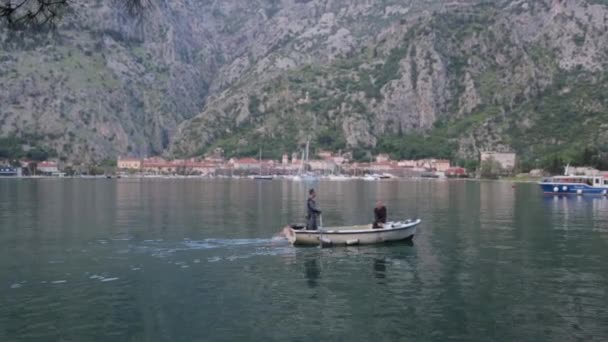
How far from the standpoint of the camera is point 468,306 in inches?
1125

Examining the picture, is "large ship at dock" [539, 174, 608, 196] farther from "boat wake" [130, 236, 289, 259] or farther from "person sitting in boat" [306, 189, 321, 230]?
"person sitting in boat" [306, 189, 321, 230]

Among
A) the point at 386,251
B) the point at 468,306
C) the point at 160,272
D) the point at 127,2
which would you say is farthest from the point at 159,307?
the point at 386,251

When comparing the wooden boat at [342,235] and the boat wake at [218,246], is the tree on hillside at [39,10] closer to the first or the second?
the boat wake at [218,246]

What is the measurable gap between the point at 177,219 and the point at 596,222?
4221cm

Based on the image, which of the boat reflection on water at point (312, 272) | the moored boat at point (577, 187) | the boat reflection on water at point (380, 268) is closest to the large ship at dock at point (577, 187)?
the moored boat at point (577, 187)

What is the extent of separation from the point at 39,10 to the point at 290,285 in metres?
20.2

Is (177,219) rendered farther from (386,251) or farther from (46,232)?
(386,251)

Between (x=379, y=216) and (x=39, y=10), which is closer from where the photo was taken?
(x=39, y=10)

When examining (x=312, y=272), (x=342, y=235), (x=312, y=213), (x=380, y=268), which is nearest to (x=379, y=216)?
(x=342, y=235)

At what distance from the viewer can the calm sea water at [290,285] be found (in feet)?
82.7

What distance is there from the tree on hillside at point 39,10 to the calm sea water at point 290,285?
476 inches

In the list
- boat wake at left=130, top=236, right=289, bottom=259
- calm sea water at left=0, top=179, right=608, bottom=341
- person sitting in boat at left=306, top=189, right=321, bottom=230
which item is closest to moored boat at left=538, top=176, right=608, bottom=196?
calm sea water at left=0, top=179, right=608, bottom=341

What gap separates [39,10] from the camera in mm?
16594

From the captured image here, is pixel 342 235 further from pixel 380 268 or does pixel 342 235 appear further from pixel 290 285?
pixel 290 285
